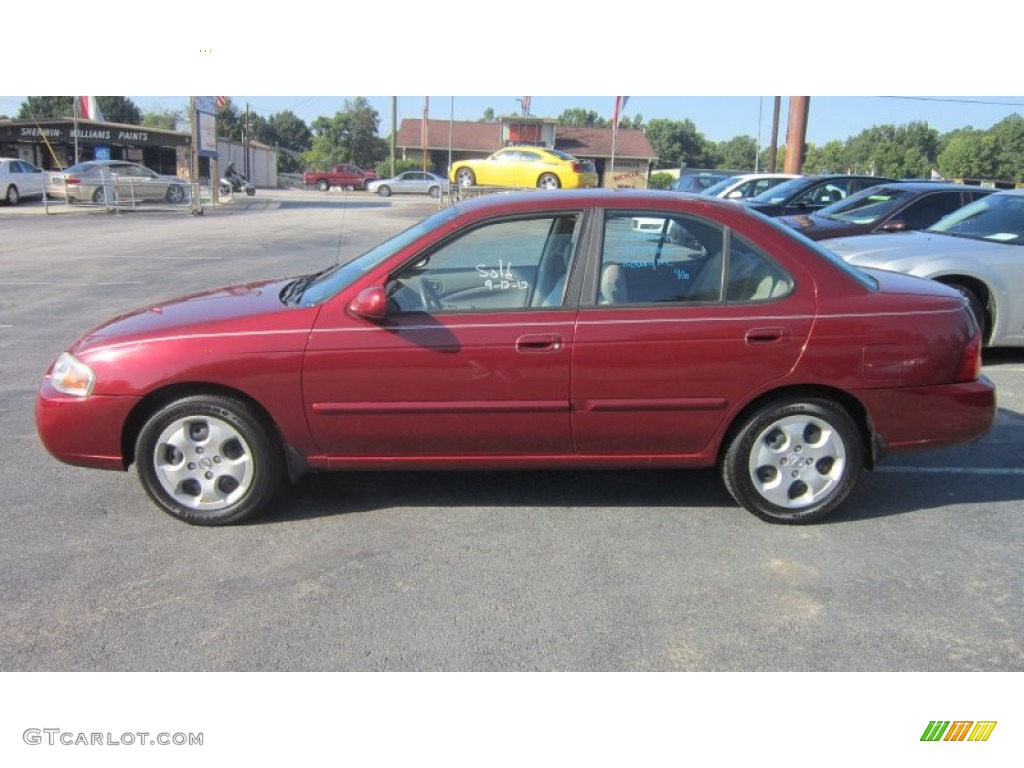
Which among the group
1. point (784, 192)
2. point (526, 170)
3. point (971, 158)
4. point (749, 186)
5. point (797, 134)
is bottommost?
point (784, 192)

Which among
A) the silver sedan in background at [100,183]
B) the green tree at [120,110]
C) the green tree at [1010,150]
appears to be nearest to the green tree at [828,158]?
the green tree at [1010,150]

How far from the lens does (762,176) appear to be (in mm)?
19188

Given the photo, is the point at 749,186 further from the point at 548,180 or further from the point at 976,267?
the point at 976,267

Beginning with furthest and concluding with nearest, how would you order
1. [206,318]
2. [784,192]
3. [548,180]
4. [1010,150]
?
[1010,150], [548,180], [784,192], [206,318]

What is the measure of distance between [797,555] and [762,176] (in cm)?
1676

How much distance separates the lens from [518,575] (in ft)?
12.1

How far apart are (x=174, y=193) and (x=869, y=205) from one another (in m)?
26.1

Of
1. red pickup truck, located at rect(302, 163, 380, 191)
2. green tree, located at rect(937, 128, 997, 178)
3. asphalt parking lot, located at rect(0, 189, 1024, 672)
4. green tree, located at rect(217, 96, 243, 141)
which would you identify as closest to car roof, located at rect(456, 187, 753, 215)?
asphalt parking lot, located at rect(0, 189, 1024, 672)

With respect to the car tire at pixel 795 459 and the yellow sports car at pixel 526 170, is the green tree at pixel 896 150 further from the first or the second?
the car tire at pixel 795 459

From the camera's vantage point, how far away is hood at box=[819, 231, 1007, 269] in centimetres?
732

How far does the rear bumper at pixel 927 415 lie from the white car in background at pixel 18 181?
28.1 m

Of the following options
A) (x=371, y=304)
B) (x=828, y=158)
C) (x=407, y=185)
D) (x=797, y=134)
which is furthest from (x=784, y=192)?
(x=828, y=158)
